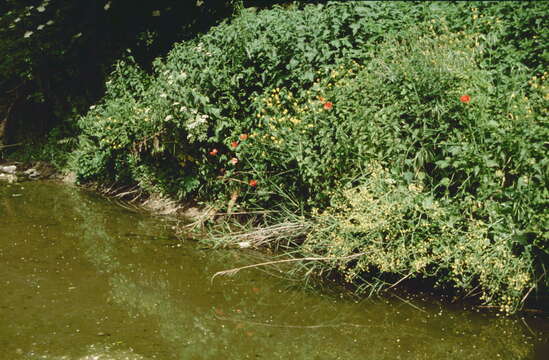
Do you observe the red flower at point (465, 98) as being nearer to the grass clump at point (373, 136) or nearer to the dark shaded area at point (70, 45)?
the grass clump at point (373, 136)

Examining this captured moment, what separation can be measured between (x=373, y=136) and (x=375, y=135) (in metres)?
0.03

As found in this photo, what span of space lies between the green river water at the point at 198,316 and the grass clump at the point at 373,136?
0.34m

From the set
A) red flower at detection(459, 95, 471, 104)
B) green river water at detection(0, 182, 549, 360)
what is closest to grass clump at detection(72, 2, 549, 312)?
red flower at detection(459, 95, 471, 104)

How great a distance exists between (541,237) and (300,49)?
3.12 metres

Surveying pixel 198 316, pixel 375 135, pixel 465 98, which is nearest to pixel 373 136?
pixel 375 135

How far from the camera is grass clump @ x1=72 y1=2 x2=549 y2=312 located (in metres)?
4.07

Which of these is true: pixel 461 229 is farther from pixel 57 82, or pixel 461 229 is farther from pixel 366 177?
pixel 57 82

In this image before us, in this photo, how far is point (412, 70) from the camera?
4.86 meters

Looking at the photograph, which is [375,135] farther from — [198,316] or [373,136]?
[198,316]

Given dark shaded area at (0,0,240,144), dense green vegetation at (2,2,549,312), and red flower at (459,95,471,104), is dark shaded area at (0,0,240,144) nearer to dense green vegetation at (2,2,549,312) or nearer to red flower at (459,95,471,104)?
dense green vegetation at (2,2,549,312)

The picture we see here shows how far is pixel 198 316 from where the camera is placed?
3.94 m

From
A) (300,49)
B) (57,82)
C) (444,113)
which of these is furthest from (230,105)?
(57,82)

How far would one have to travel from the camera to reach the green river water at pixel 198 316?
347cm

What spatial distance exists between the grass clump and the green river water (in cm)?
34
